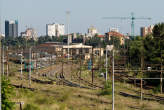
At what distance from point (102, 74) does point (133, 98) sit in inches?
541

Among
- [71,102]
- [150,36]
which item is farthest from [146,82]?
[71,102]

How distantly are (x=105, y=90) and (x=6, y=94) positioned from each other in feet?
31.5

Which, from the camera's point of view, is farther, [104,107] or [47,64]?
[47,64]

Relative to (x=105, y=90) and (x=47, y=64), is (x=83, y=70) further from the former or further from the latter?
(x=105, y=90)

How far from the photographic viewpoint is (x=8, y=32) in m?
126

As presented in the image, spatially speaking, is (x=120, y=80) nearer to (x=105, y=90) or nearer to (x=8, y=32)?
(x=105, y=90)

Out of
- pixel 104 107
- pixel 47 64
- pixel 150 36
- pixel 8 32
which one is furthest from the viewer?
pixel 8 32

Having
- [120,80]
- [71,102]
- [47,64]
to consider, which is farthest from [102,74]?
[71,102]

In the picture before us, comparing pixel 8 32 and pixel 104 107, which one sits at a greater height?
pixel 8 32

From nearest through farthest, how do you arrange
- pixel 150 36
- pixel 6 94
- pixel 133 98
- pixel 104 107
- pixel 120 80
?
pixel 6 94, pixel 104 107, pixel 133 98, pixel 120 80, pixel 150 36

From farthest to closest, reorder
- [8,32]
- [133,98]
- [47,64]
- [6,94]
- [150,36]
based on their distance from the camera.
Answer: [8,32] < [47,64] < [150,36] < [133,98] < [6,94]

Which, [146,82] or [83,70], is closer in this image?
[146,82]

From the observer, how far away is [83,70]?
3788 cm

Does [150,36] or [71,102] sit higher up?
[150,36]
